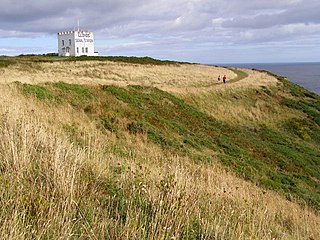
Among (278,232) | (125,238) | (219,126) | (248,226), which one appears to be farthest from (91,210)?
(219,126)

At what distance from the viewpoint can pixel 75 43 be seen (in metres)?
91.1

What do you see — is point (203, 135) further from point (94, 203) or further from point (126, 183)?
point (94, 203)

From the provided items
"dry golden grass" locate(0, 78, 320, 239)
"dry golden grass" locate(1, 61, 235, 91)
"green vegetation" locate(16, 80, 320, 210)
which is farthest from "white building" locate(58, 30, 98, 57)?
"dry golden grass" locate(0, 78, 320, 239)

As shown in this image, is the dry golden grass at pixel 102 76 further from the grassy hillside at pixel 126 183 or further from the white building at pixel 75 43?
the white building at pixel 75 43

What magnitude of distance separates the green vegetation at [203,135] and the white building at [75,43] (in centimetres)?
7156

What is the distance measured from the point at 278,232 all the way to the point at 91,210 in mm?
2643

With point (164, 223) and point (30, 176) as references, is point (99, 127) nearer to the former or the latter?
point (30, 176)

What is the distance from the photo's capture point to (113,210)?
390 cm

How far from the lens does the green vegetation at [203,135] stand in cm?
1341

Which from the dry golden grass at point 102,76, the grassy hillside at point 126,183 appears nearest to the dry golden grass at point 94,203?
the grassy hillside at point 126,183

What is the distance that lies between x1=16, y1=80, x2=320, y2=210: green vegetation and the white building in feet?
235

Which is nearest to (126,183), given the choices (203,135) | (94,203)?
(94,203)

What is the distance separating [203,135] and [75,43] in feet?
261

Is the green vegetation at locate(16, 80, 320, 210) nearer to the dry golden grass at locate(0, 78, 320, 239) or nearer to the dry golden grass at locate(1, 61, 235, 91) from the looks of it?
the dry golden grass at locate(1, 61, 235, 91)
